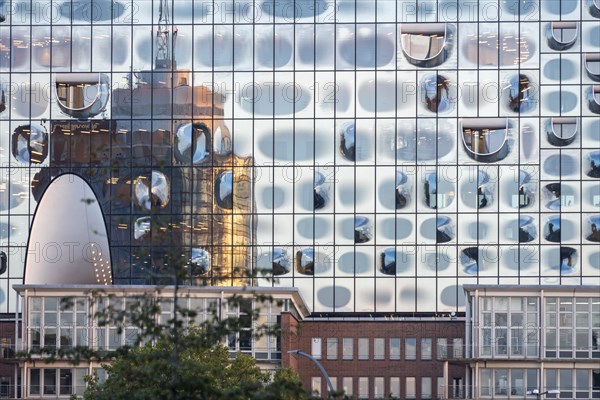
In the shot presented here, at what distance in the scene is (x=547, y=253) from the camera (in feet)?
468

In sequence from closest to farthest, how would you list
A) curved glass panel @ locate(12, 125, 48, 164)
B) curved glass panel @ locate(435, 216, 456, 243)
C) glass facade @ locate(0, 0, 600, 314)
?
curved glass panel @ locate(435, 216, 456, 243), glass facade @ locate(0, 0, 600, 314), curved glass panel @ locate(12, 125, 48, 164)

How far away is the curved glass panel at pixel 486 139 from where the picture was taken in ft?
470

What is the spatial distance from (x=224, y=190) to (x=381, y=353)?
56.5ft

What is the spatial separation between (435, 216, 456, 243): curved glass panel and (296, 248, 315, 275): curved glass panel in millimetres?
9297

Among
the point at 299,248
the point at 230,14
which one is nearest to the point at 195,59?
the point at 230,14

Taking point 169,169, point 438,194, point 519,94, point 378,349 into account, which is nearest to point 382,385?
point 378,349

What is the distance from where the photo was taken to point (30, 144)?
476 ft

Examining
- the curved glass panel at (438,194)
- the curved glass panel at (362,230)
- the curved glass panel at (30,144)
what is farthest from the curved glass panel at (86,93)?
the curved glass panel at (438,194)

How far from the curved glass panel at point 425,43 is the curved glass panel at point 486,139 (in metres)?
5.19

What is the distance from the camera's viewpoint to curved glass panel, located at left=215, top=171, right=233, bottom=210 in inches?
5664

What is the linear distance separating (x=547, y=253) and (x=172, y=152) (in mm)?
28587

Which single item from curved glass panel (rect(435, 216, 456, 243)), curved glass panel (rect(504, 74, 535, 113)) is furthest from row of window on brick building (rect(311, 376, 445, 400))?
curved glass panel (rect(504, 74, 535, 113))

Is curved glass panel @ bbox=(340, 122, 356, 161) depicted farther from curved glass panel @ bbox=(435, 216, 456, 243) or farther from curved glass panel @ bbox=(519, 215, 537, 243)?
curved glass panel @ bbox=(519, 215, 537, 243)

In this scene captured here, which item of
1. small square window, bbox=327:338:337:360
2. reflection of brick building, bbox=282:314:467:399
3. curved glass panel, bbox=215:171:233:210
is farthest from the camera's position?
curved glass panel, bbox=215:171:233:210
